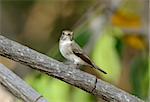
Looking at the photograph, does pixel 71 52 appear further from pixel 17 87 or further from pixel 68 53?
pixel 17 87

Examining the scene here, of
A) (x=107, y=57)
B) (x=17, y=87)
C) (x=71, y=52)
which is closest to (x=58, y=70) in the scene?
(x=17, y=87)

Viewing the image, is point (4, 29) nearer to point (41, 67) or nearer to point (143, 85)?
point (143, 85)

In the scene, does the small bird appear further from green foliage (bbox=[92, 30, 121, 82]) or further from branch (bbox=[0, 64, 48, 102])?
green foliage (bbox=[92, 30, 121, 82])

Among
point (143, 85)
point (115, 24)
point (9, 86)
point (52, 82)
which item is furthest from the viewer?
point (115, 24)

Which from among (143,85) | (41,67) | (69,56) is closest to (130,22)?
(143,85)

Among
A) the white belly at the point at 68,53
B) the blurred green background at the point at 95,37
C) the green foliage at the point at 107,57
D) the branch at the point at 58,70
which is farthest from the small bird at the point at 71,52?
the green foliage at the point at 107,57

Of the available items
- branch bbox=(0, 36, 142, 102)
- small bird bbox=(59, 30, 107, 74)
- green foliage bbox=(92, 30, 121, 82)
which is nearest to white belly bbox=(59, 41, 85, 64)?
small bird bbox=(59, 30, 107, 74)
